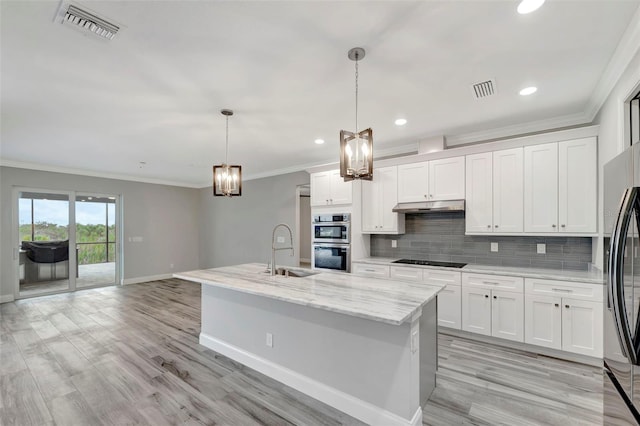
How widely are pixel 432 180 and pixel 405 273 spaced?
135 cm

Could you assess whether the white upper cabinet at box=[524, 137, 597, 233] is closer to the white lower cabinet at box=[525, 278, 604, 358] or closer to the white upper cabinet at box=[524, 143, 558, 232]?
the white upper cabinet at box=[524, 143, 558, 232]

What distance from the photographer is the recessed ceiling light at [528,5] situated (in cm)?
159

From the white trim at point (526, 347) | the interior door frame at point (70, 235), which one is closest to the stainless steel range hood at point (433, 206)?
the white trim at point (526, 347)

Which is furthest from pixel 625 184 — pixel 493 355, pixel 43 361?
pixel 43 361

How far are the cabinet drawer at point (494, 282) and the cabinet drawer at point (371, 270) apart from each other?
3.37 ft

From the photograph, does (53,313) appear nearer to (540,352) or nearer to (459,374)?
(459,374)

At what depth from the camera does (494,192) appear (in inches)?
138

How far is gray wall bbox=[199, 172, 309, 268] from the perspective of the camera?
20.3ft

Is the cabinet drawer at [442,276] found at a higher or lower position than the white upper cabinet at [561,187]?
lower

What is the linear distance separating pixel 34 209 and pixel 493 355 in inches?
331

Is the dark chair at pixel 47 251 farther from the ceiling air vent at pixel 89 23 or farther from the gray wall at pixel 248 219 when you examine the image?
the ceiling air vent at pixel 89 23

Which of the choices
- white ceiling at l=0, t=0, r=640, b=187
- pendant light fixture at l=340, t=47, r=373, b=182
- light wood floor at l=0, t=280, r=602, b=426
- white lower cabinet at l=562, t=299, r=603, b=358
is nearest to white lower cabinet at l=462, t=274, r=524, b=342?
light wood floor at l=0, t=280, r=602, b=426

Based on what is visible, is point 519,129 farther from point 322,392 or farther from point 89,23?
point 89,23

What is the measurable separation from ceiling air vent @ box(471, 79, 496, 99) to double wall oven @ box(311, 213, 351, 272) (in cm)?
242
